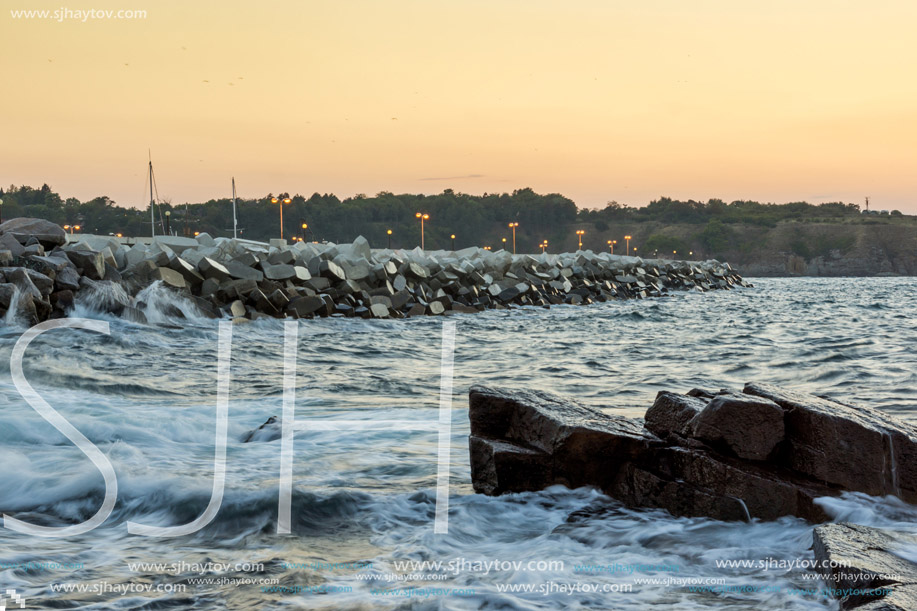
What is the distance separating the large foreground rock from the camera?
235 centimetres

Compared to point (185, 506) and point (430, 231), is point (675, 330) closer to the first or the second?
point (185, 506)

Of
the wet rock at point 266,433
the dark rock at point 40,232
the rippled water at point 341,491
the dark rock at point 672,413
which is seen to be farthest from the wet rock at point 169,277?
the dark rock at point 672,413

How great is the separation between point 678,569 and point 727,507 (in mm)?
626

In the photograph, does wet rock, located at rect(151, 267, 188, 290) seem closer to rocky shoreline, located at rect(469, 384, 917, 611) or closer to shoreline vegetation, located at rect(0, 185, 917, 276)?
rocky shoreline, located at rect(469, 384, 917, 611)

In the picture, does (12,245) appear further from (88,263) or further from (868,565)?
(868,565)

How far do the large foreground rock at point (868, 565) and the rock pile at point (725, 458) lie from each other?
489 mm

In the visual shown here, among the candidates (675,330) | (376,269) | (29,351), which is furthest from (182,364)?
(675,330)

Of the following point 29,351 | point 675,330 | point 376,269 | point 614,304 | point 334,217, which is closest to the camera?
point 29,351

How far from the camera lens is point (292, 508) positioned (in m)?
3.75

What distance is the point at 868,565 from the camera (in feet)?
8.54

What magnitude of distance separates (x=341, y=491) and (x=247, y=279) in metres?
10.4

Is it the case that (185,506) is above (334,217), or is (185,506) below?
below

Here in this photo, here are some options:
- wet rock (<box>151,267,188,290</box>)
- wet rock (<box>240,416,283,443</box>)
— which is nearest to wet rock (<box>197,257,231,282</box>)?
wet rock (<box>151,267,188,290</box>)

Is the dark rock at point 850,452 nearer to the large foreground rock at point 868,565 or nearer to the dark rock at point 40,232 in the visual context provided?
the large foreground rock at point 868,565
